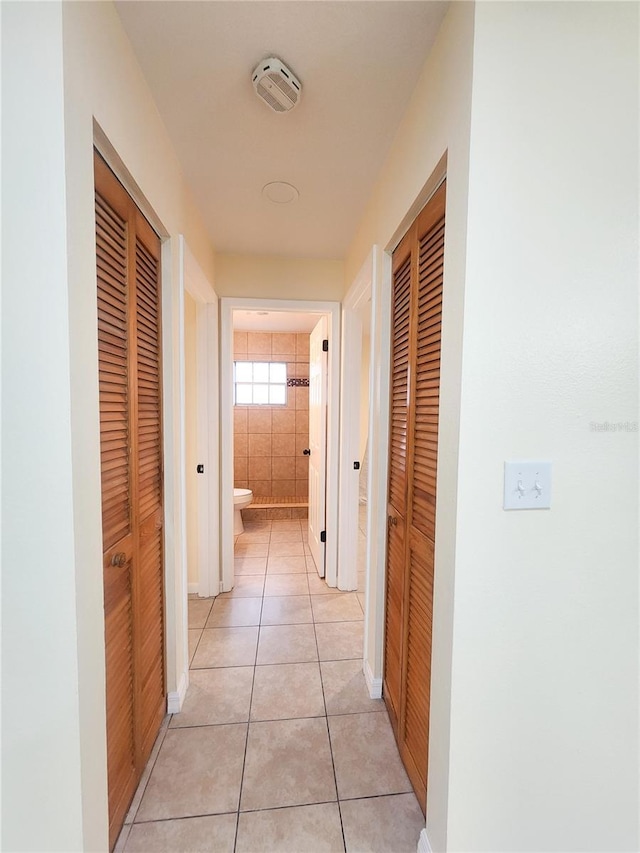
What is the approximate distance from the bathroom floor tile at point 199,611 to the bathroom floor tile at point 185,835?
3.67ft

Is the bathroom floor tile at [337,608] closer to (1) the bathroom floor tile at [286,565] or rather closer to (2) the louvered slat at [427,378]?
(1) the bathroom floor tile at [286,565]

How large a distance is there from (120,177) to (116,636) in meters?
1.38

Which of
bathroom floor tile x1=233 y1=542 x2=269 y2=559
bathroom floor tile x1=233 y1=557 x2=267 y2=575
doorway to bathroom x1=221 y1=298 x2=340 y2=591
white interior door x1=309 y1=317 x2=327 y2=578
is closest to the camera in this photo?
white interior door x1=309 y1=317 x2=327 y2=578

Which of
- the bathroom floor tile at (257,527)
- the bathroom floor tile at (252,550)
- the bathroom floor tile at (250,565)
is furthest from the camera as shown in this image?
the bathroom floor tile at (257,527)

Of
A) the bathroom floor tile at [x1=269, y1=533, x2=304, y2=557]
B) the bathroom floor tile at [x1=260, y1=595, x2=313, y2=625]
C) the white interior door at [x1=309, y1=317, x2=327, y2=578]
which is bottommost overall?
the bathroom floor tile at [x1=260, y1=595, x2=313, y2=625]

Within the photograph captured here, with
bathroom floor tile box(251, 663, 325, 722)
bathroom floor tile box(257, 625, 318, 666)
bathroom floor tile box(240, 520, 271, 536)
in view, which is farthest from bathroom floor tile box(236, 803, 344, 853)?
bathroom floor tile box(240, 520, 271, 536)

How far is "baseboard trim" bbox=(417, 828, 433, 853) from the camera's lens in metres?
1.04

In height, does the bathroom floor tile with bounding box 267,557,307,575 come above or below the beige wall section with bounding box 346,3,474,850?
below

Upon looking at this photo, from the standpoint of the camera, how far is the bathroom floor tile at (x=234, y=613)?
2289mm

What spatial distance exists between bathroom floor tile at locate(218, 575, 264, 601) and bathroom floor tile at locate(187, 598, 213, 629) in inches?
4.3

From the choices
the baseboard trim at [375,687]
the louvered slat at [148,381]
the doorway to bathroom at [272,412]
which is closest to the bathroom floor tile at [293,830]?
the baseboard trim at [375,687]

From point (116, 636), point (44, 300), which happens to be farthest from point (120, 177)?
point (116, 636)

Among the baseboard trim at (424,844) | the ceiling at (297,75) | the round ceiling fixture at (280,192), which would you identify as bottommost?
the baseboard trim at (424,844)

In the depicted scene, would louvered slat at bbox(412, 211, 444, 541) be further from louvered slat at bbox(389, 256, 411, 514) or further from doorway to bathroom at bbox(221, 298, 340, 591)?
doorway to bathroom at bbox(221, 298, 340, 591)
